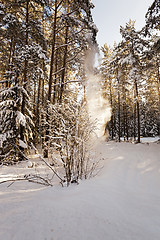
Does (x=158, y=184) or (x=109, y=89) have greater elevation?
(x=109, y=89)

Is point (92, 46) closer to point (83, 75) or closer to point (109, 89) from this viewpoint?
point (83, 75)

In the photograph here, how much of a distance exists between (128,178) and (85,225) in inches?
134

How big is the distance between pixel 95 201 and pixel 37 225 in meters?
1.20

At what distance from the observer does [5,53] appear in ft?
31.0

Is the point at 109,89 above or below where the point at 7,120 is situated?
above

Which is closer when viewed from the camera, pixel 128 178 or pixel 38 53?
pixel 128 178

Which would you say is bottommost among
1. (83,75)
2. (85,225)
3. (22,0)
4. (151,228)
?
(151,228)

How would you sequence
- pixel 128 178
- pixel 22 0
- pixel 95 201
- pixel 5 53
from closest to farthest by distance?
pixel 95 201, pixel 128 178, pixel 22 0, pixel 5 53

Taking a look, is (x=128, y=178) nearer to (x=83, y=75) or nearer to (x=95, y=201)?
(x=95, y=201)

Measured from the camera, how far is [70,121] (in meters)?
4.31

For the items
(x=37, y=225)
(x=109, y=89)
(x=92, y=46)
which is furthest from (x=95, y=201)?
(x=109, y=89)

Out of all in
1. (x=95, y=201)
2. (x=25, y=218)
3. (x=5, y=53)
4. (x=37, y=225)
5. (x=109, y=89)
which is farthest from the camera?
(x=109, y=89)

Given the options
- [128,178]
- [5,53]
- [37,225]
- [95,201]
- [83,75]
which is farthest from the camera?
[83,75]

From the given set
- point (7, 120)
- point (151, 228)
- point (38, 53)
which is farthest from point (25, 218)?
point (38, 53)
